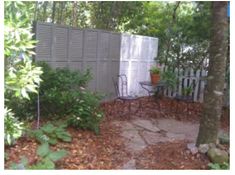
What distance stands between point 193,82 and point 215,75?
14.0 feet

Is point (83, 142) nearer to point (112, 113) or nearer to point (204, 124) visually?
point (204, 124)

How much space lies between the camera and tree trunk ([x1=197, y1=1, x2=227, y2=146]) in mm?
3504

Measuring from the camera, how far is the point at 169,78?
7.64 metres

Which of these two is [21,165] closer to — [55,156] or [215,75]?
[55,156]

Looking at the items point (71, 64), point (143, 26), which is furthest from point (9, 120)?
point (143, 26)

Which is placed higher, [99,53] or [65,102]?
[99,53]

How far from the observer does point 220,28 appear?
3506mm

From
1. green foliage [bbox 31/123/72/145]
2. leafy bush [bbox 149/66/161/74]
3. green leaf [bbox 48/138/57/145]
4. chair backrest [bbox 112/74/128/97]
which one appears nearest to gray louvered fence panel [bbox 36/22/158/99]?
chair backrest [bbox 112/74/128/97]

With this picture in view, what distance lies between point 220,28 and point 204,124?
3.35ft

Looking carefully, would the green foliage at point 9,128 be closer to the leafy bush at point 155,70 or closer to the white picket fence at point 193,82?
the leafy bush at point 155,70

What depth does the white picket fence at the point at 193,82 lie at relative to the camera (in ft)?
25.6

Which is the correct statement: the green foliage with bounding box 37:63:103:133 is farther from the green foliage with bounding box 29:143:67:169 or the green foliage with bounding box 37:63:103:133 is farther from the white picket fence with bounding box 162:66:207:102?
the white picket fence with bounding box 162:66:207:102

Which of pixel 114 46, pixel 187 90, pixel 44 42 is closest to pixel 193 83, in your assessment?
pixel 187 90

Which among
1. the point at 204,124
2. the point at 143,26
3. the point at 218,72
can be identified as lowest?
the point at 204,124
